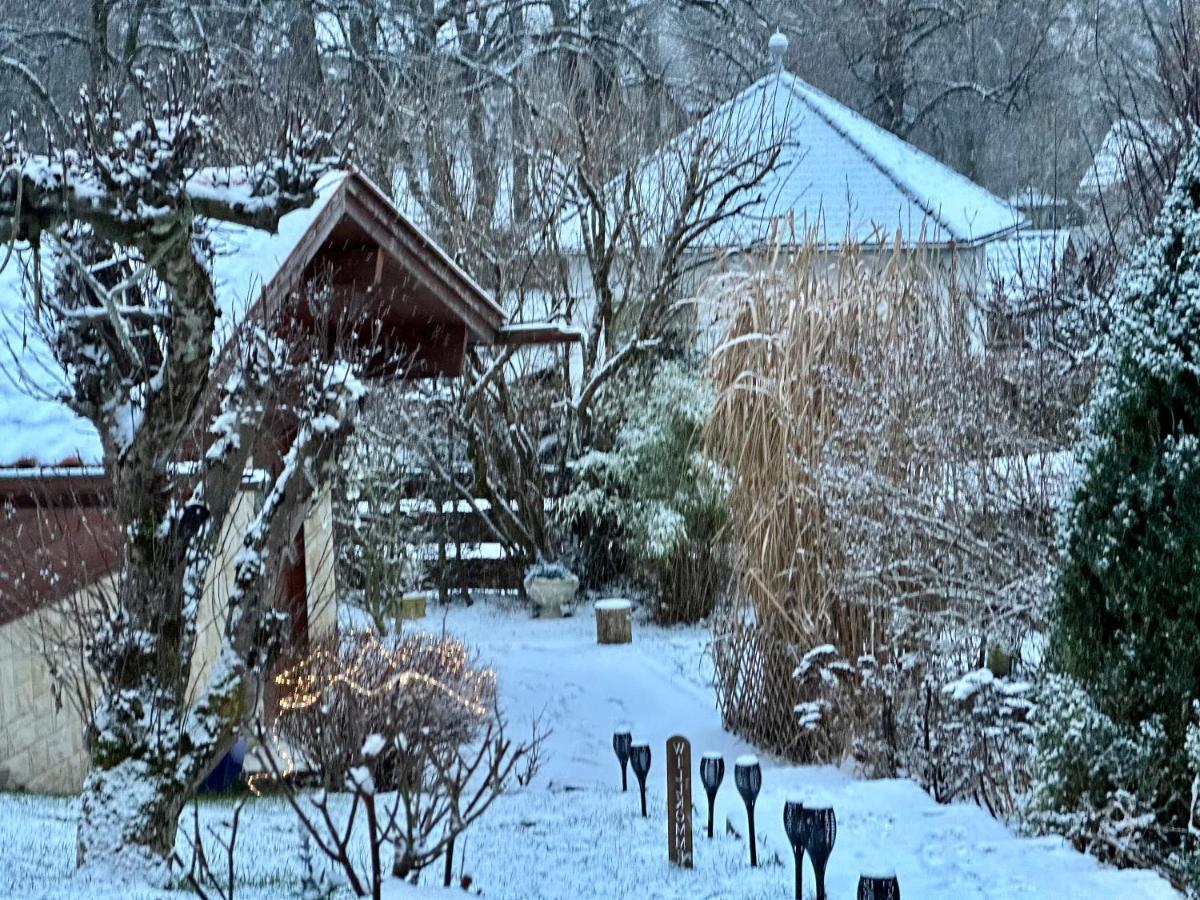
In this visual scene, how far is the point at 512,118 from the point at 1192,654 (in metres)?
13.3

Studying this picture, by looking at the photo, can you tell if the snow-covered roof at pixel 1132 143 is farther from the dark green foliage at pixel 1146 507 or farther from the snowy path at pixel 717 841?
the snowy path at pixel 717 841

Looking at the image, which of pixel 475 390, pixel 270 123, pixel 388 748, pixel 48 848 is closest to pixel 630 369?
pixel 475 390

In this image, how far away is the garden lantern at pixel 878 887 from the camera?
381 cm

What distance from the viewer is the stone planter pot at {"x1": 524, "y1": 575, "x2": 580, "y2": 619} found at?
14.6 meters

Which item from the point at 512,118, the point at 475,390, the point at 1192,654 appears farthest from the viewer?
the point at 512,118

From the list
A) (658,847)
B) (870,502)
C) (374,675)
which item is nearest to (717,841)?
(658,847)

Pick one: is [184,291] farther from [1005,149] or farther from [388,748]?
[1005,149]

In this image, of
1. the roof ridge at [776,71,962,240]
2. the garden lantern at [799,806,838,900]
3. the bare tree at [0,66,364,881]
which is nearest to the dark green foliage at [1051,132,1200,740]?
the garden lantern at [799,806,838,900]

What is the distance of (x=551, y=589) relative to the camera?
48.0ft

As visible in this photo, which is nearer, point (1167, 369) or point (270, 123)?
point (1167, 369)

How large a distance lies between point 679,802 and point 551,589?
893 cm

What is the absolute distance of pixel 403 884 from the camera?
4699mm

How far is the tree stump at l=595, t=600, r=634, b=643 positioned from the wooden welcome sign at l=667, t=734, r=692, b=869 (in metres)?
7.31

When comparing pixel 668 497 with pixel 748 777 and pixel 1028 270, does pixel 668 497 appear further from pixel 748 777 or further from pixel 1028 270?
pixel 748 777
